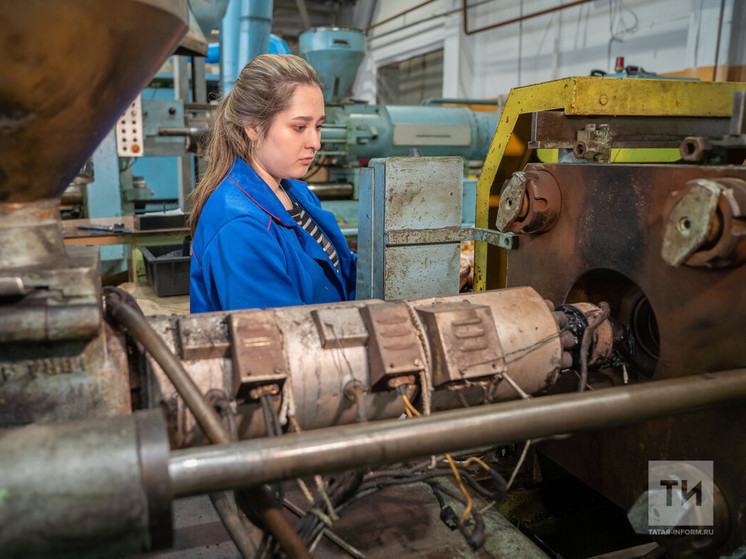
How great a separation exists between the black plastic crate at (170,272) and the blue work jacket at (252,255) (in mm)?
1178

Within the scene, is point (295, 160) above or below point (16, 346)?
above

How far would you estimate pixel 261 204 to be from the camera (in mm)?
1397

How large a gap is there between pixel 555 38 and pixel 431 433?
17.8 ft

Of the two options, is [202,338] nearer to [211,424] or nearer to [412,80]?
[211,424]

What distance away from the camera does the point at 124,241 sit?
106 inches

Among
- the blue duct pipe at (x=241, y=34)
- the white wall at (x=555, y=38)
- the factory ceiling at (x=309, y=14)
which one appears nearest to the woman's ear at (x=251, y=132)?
the blue duct pipe at (x=241, y=34)

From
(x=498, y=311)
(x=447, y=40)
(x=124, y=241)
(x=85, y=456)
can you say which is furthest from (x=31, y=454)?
(x=447, y=40)

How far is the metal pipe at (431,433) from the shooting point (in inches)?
24.2

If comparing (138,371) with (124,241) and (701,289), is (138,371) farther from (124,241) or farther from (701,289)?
(124,241)

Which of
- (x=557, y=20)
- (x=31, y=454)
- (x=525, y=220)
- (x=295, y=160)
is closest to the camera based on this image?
(x=31, y=454)

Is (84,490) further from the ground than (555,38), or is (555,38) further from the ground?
(555,38)

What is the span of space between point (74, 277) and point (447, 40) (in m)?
6.82

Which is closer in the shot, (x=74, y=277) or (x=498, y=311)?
(x=74, y=277)

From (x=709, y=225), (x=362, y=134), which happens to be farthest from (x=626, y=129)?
(x=362, y=134)
